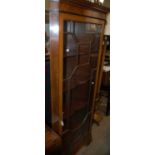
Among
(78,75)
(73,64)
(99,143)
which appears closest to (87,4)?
(73,64)

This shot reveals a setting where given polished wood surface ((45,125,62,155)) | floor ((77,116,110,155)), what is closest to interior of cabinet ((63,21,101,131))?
polished wood surface ((45,125,62,155))

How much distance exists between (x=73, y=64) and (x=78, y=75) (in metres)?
0.15

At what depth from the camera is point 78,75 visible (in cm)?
→ 147

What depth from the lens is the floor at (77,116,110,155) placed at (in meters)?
1.97

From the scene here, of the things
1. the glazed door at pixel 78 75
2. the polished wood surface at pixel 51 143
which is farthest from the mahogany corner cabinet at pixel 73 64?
the polished wood surface at pixel 51 143

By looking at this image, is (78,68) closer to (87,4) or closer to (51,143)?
(87,4)

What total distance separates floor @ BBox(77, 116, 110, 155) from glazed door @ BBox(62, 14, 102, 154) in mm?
178

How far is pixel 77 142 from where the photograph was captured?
1.84 metres

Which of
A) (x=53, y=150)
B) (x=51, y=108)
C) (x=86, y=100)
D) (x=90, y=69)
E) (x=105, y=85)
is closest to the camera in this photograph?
(x=53, y=150)

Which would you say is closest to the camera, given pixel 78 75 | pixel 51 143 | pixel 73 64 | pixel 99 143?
pixel 51 143
